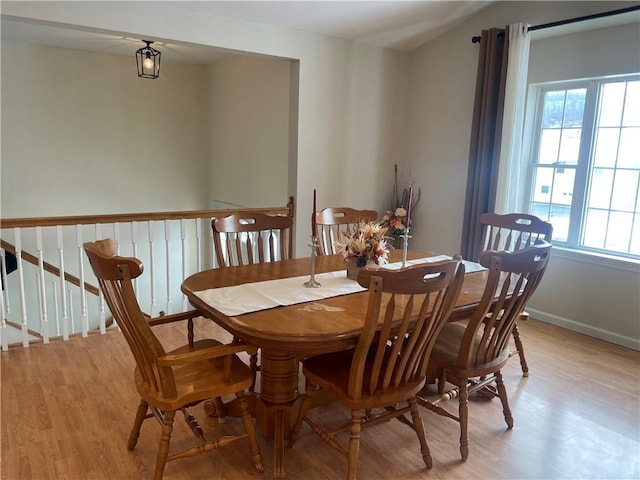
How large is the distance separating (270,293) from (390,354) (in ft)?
2.02

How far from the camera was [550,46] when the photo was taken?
3936 millimetres

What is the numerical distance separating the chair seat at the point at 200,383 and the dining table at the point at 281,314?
0.13 metres

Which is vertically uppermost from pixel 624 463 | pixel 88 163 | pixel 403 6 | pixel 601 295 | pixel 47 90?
pixel 403 6

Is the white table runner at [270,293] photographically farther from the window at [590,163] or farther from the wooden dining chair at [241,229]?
the window at [590,163]

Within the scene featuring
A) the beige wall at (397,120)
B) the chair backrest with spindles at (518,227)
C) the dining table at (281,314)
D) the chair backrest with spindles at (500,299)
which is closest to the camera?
the dining table at (281,314)

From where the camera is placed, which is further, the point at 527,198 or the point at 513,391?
the point at 527,198

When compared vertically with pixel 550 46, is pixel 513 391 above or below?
below

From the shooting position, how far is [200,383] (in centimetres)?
191

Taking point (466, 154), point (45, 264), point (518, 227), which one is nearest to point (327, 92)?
point (466, 154)

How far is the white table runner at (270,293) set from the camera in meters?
1.99

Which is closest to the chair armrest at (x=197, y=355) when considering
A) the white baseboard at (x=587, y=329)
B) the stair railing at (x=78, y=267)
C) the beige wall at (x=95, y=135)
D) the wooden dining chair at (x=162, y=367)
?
the wooden dining chair at (x=162, y=367)

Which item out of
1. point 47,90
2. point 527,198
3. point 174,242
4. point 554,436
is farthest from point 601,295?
point 47,90

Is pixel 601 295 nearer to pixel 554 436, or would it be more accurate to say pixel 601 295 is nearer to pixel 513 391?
pixel 513 391

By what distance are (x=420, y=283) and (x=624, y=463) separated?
1.51 metres
